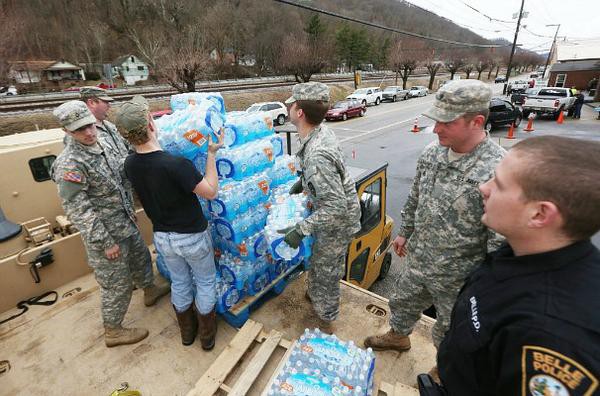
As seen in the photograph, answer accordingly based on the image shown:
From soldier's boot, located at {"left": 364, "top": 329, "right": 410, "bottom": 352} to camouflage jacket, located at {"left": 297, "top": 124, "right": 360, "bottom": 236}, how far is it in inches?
41.7

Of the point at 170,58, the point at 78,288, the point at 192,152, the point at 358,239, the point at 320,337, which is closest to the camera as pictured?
the point at 320,337

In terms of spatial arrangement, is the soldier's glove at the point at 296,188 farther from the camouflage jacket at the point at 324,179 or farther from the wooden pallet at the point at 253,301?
the wooden pallet at the point at 253,301

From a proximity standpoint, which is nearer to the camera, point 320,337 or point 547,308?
point 547,308

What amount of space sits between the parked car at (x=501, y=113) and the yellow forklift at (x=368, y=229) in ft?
44.5

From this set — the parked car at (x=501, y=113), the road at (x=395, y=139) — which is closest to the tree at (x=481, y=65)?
the road at (x=395, y=139)

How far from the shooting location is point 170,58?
2169 centimetres

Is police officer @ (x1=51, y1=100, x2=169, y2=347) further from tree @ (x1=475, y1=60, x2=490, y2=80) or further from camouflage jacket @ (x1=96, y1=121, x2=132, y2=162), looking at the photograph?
tree @ (x1=475, y1=60, x2=490, y2=80)

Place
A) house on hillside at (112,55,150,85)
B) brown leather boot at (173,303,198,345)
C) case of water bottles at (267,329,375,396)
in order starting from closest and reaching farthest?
case of water bottles at (267,329,375,396) < brown leather boot at (173,303,198,345) < house on hillside at (112,55,150,85)

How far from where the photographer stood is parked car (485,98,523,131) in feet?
47.8

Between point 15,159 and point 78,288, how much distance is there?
185cm

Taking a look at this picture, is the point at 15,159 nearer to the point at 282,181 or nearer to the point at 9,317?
the point at 9,317

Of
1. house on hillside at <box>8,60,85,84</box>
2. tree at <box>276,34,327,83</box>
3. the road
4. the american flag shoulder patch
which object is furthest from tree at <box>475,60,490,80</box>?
the american flag shoulder patch

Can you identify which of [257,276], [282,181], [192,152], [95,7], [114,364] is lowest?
[114,364]

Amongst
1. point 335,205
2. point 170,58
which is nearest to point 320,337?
point 335,205
